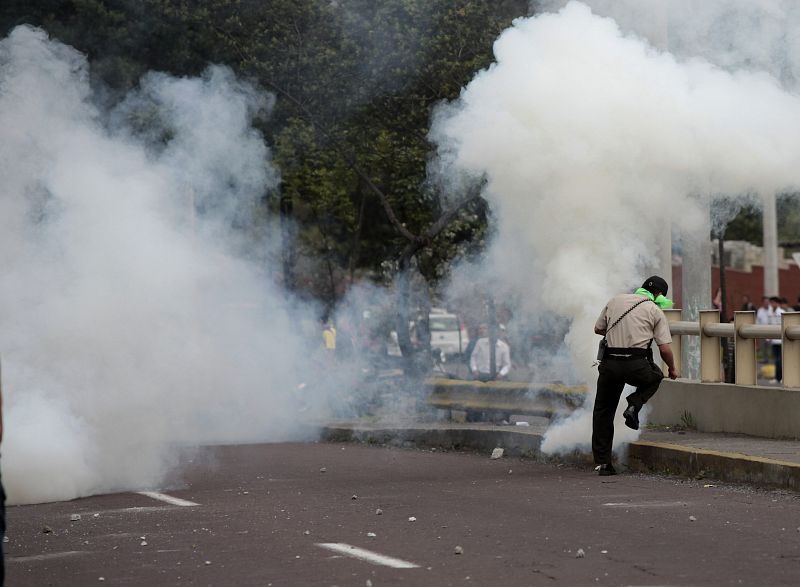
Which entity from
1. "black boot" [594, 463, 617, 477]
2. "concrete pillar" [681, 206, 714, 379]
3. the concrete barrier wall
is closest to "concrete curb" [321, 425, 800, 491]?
"black boot" [594, 463, 617, 477]

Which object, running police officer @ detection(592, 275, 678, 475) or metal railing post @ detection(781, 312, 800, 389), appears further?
metal railing post @ detection(781, 312, 800, 389)

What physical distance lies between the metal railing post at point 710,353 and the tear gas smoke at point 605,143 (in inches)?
57.2

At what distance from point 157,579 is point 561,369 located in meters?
11.0

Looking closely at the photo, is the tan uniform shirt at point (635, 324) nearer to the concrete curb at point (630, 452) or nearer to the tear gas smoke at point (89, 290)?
the concrete curb at point (630, 452)

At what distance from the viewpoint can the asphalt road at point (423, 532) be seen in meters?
7.38

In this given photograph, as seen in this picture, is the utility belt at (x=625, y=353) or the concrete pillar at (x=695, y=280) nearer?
the utility belt at (x=625, y=353)

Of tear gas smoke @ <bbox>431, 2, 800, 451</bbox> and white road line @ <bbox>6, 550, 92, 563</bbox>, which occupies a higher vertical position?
tear gas smoke @ <bbox>431, 2, 800, 451</bbox>

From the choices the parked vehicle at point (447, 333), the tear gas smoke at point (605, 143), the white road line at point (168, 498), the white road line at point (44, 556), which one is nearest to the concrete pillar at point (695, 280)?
the tear gas smoke at point (605, 143)

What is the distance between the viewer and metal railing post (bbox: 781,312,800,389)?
1285cm

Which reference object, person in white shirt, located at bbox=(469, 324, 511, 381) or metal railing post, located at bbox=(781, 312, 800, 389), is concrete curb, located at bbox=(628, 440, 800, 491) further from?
person in white shirt, located at bbox=(469, 324, 511, 381)

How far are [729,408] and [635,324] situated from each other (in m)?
2.23

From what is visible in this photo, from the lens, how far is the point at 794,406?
12.8 metres

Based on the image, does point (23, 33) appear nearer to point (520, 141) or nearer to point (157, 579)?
point (520, 141)

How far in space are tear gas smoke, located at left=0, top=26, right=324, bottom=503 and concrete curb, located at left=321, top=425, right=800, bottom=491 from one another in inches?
114
